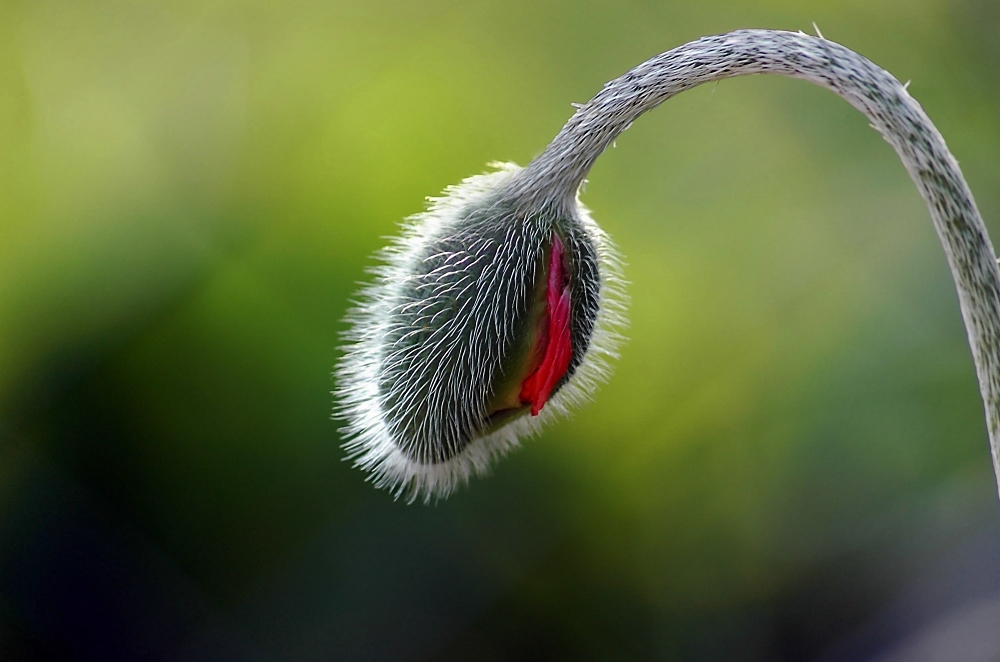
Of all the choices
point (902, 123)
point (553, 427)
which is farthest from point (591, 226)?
point (553, 427)

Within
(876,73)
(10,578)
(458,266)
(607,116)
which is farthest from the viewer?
(10,578)

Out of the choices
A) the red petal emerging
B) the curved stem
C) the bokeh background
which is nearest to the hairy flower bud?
the red petal emerging

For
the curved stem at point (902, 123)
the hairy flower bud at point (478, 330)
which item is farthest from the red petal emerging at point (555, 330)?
the curved stem at point (902, 123)

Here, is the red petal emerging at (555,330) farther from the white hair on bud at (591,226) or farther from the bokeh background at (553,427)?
the bokeh background at (553,427)

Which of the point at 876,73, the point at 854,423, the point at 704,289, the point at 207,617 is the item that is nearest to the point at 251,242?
the point at 207,617

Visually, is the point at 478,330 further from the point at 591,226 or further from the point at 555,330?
the point at 591,226

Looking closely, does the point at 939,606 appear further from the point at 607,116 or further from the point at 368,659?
the point at 607,116

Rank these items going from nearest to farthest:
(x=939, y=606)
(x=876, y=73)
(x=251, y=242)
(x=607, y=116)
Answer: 1. (x=876, y=73)
2. (x=607, y=116)
3. (x=939, y=606)
4. (x=251, y=242)
